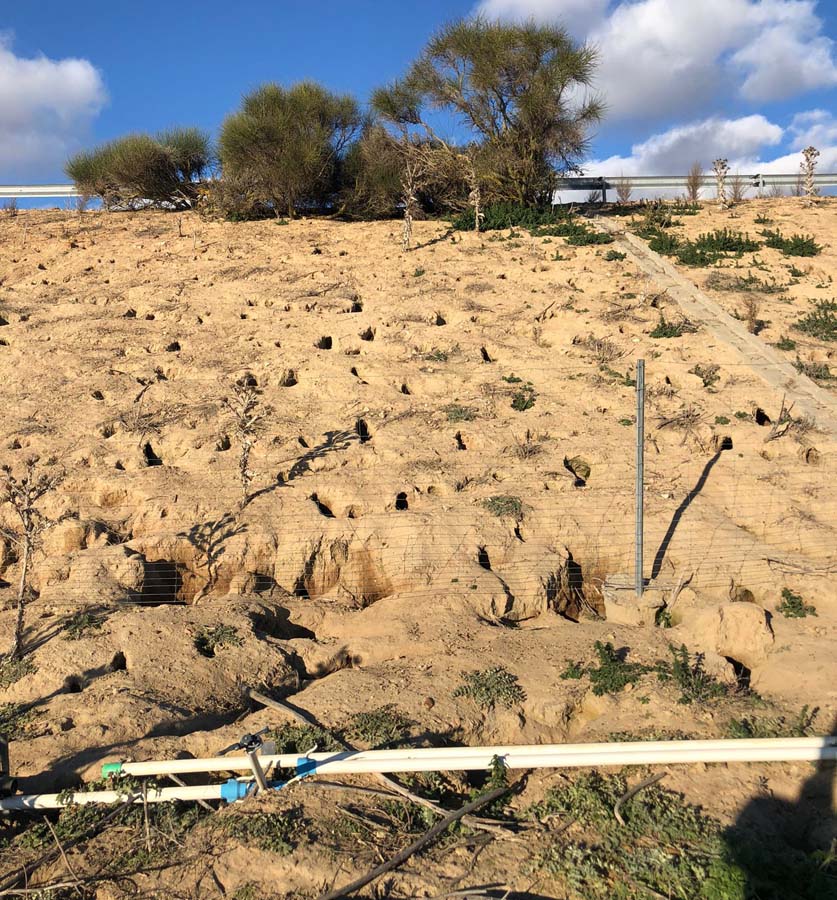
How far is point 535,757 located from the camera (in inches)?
141

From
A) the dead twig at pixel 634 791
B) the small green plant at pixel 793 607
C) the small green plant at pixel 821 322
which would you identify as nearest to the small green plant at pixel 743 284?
the small green plant at pixel 821 322

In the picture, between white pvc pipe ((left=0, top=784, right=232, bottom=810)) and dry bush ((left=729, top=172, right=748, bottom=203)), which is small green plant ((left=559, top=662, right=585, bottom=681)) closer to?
white pvc pipe ((left=0, top=784, right=232, bottom=810))

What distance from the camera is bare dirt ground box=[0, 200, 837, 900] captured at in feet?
13.9

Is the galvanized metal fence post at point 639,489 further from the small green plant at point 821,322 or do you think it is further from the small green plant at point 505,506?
the small green plant at point 821,322

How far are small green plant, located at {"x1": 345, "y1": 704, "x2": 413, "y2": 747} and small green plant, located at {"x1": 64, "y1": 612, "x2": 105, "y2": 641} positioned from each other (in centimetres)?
226

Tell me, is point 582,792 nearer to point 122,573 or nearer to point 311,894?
point 311,894

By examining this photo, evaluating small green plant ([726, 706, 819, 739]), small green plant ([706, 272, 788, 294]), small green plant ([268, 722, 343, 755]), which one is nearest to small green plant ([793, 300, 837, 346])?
small green plant ([706, 272, 788, 294])

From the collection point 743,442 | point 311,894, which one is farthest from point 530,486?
point 311,894

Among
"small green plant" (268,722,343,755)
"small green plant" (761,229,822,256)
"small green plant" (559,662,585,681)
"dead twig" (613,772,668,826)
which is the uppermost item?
"small green plant" (761,229,822,256)

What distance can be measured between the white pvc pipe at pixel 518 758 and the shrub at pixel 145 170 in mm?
15520

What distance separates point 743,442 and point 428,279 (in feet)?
20.7

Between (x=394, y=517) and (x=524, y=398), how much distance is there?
3.01 meters

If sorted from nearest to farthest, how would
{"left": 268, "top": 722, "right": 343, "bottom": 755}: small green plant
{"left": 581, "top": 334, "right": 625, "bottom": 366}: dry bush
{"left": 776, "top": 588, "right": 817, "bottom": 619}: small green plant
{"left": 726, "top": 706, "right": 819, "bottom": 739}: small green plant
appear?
{"left": 268, "top": 722, "right": 343, "bottom": 755}: small green plant
{"left": 726, "top": 706, "right": 819, "bottom": 739}: small green plant
{"left": 776, "top": 588, "right": 817, "bottom": 619}: small green plant
{"left": 581, "top": 334, "right": 625, "bottom": 366}: dry bush

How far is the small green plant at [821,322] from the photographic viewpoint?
10466 mm
